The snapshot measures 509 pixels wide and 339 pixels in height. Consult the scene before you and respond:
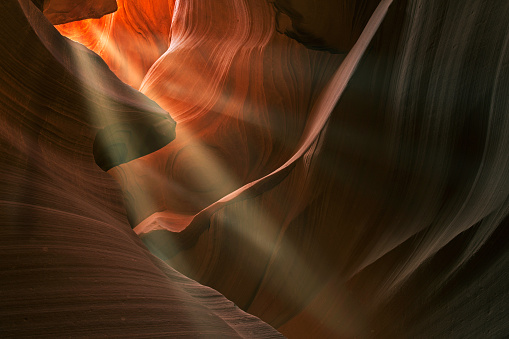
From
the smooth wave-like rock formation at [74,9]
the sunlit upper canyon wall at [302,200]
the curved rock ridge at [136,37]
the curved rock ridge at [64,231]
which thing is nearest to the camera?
the curved rock ridge at [64,231]

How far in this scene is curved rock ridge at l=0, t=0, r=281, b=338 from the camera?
0.81 meters

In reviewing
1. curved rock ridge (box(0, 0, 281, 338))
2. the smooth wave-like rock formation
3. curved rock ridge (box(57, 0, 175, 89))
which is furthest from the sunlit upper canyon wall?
curved rock ridge (box(57, 0, 175, 89))

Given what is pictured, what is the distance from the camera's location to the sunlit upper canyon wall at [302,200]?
0.99 m

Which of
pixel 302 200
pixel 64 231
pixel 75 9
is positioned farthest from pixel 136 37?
pixel 64 231

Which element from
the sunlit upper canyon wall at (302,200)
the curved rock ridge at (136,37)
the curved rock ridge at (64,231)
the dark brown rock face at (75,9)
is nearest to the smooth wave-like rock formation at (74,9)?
the dark brown rock face at (75,9)

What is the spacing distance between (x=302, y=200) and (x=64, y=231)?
1290 millimetres

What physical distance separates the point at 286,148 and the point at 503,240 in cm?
194

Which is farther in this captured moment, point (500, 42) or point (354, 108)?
point (354, 108)

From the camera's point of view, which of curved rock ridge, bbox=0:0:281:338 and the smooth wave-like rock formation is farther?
the smooth wave-like rock formation

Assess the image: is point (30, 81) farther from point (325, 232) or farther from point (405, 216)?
point (405, 216)

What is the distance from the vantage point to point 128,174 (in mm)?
3508

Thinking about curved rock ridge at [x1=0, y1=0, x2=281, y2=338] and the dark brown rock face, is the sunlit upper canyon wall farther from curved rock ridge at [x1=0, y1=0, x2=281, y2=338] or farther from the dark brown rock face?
the dark brown rock face

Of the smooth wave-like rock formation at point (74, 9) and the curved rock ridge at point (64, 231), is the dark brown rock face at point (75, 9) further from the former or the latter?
the curved rock ridge at point (64, 231)

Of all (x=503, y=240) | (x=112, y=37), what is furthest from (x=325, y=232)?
(x=112, y=37)
